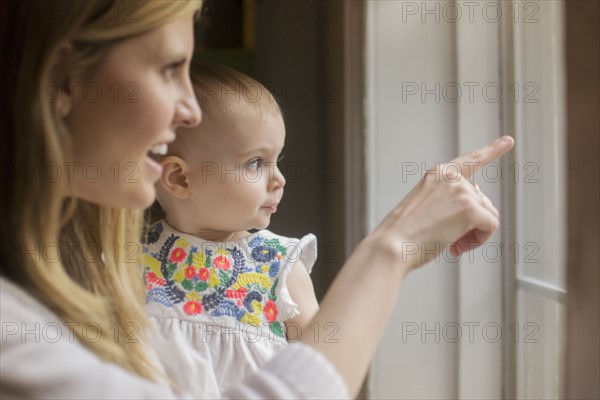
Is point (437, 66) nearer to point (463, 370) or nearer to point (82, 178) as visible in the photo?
point (463, 370)

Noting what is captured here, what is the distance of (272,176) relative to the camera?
91 centimetres

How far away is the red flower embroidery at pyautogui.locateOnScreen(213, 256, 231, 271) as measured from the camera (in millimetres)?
934

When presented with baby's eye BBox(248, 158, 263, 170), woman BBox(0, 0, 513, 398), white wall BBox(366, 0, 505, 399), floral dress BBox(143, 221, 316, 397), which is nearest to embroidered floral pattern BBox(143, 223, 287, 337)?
floral dress BBox(143, 221, 316, 397)

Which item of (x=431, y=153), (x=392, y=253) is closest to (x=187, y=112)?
(x=392, y=253)

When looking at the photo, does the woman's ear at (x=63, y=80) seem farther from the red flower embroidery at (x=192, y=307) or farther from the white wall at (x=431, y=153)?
the white wall at (x=431, y=153)

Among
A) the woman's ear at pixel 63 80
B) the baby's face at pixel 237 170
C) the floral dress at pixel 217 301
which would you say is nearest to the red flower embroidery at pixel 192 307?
the floral dress at pixel 217 301

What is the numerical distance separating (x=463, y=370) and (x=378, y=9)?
726mm

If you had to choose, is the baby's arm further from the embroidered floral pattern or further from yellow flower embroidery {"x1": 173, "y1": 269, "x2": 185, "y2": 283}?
yellow flower embroidery {"x1": 173, "y1": 269, "x2": 185, "y2": 283}

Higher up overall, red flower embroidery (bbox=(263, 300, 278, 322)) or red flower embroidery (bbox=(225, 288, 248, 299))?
red flower embroidery (bbox=(225, 288, 248, 299))

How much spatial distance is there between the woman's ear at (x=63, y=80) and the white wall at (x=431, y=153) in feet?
2.96

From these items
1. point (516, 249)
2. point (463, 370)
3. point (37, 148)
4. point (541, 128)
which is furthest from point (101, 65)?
Answer: point (463, 370)

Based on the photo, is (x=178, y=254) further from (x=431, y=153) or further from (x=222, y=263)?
(x=431, y=153)

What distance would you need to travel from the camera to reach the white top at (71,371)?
54 centimetres

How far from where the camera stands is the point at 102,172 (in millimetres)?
637
